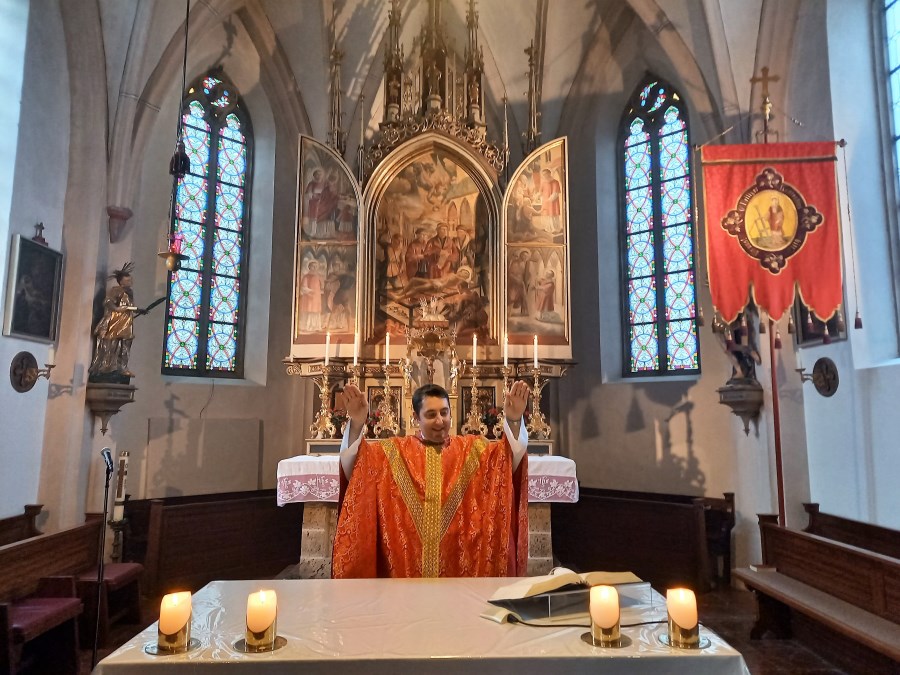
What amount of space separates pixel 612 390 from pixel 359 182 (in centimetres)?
479

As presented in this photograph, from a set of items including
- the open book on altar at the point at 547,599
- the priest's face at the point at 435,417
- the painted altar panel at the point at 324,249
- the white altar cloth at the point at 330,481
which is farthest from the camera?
the painted altar panel at the point at 324,249

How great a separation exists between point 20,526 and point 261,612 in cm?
608

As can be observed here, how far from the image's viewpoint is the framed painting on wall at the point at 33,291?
6.62 meters

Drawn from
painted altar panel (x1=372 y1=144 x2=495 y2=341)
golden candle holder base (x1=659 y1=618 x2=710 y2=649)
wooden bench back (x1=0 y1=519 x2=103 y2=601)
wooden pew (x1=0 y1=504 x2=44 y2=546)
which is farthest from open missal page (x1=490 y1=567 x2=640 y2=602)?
painted altar panel (x1=372 y1=144 x2=495 y2=341)

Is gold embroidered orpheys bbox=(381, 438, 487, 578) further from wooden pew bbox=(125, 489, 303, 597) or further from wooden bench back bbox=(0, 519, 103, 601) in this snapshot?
wooden pew bbox=(125, 489, 303, 597)

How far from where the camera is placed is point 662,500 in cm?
918

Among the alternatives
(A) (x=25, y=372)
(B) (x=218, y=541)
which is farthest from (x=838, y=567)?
(A) (x=25, y=372)

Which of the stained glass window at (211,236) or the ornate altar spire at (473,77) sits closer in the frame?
the ornate altar spire at (473,77)

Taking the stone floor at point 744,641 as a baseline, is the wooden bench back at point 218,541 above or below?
above

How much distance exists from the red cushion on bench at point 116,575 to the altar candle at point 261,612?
15.7ft

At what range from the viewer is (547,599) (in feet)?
7.54

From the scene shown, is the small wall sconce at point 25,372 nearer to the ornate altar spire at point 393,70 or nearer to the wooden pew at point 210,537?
the wooden pew at point 210,537

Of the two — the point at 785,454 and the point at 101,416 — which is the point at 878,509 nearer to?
the point at 785,454

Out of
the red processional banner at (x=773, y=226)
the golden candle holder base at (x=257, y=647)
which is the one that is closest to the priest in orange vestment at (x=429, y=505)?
the golden candle holder base at (x=257, y=647)
